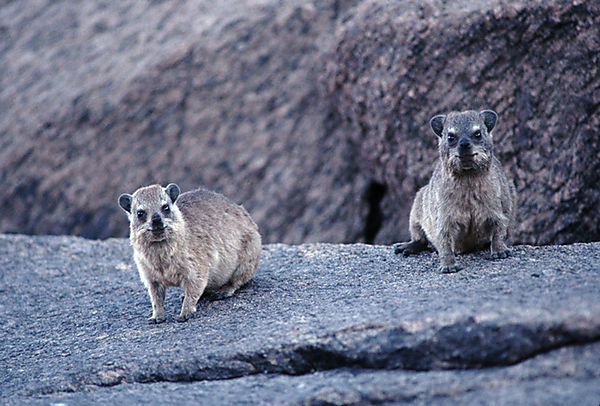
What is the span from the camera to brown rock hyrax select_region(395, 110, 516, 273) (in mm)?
6457

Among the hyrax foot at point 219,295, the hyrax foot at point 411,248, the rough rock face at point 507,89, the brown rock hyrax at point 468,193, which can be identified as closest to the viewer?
the brown rock hyrax at point 468,193

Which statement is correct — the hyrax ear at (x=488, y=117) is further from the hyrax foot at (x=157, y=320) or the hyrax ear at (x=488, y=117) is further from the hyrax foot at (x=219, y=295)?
the hyrax foot at (x=157, y=320)

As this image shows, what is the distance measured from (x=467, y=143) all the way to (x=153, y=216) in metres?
2.81

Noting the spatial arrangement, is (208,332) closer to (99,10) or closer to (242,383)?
(242,383)

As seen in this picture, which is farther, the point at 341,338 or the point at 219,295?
the point at 219,295

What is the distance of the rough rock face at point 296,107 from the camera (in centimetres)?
848

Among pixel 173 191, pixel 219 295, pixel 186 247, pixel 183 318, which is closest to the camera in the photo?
pixel 183 318

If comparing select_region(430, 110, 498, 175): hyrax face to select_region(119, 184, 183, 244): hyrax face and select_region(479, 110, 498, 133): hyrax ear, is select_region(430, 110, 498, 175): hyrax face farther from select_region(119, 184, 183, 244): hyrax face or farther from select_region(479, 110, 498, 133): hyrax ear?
select_region(119, 184, 183, 244): hyrax face

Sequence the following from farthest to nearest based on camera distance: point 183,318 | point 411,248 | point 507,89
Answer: point 507,89 → point 411,248 → point 183,318

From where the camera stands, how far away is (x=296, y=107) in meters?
11.3

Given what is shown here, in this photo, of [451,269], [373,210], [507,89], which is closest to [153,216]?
[451,269]

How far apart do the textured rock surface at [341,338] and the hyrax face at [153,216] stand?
0.78 meters

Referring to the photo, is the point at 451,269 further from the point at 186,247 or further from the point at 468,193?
the point at 186,247

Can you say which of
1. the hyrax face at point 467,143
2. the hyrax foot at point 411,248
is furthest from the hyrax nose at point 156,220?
the hyrax face at point 467,143
